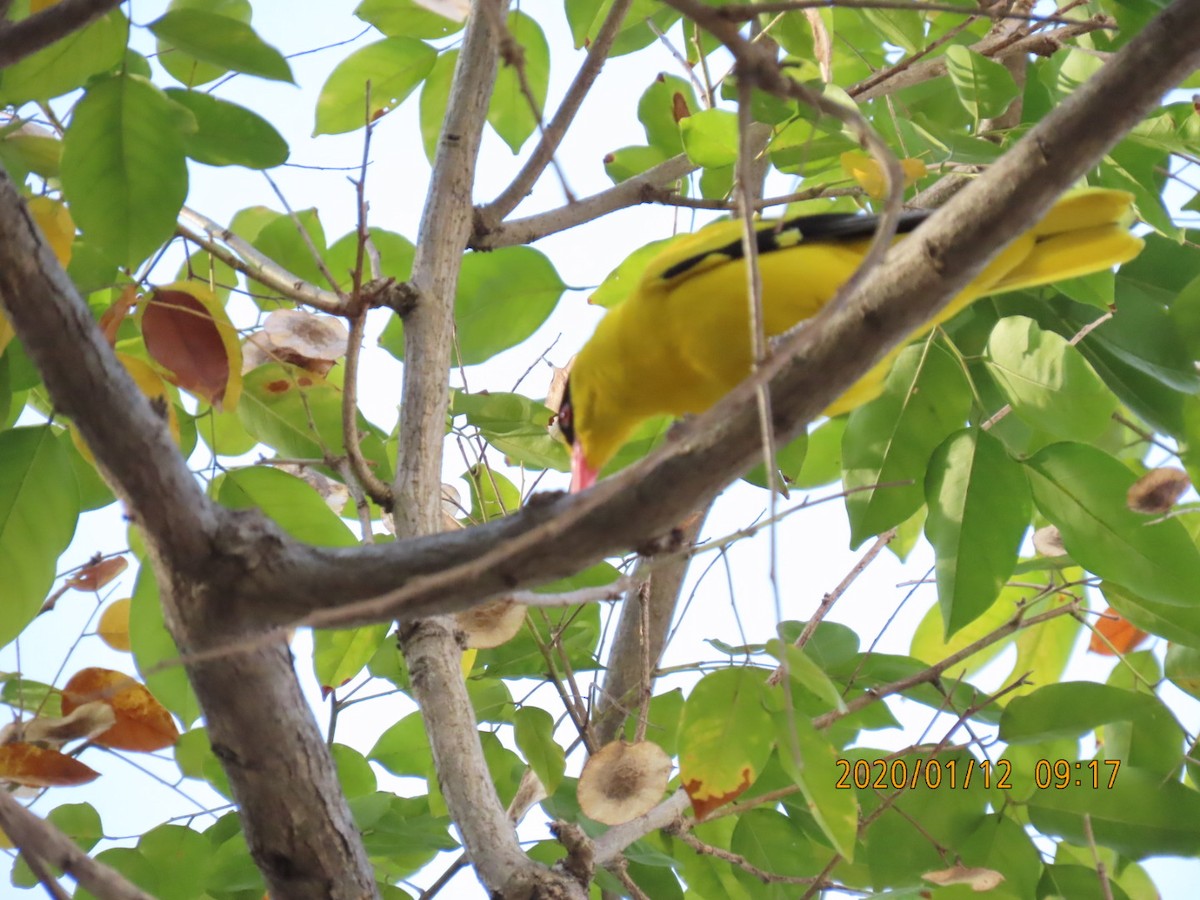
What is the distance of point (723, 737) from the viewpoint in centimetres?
166

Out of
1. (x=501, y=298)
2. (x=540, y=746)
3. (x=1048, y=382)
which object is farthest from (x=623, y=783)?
(x=501, y=298)

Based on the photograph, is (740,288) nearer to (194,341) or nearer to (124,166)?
(194,341)

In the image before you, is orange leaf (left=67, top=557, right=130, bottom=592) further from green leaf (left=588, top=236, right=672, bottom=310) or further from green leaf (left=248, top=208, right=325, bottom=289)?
green leaf (left=588, top=236, right=672, bottom=310)

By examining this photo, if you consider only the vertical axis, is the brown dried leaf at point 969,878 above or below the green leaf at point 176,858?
below

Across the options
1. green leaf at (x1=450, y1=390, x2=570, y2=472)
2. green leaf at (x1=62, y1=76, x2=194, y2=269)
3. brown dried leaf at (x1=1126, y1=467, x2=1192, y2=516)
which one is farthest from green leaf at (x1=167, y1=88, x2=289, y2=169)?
brown dried leaf at (x1=1126, y1=467, x2=1192, y2=516)

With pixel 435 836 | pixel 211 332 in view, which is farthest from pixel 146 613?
pixel 435 836

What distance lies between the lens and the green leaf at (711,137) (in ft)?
6.54

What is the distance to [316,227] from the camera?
2.59m

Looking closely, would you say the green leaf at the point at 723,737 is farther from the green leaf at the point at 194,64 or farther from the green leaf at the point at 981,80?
the green leaf at the point at 194,64

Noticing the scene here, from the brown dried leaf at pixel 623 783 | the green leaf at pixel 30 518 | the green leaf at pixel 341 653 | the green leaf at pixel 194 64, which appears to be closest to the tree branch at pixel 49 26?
the green leaf at pixel 30 518

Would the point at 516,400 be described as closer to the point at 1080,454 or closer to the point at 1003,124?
the point at 1080,454

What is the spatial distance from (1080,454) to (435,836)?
4.51 ft

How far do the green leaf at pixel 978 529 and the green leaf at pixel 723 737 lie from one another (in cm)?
42

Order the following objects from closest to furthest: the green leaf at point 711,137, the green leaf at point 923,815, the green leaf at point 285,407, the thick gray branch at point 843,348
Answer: the thick gray branch at point 843,348 → the green leaf at point 711,137 → the green leaf at point 923,815 → the green leaf at point 285,407
